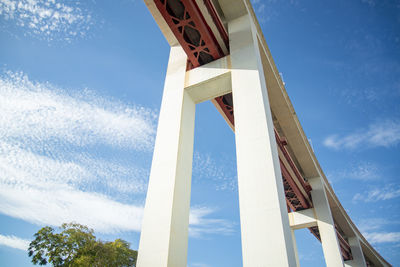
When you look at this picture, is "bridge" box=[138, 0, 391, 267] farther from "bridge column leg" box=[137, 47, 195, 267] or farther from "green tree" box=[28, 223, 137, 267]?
"green tree" box=[28, 223, 137, 267]

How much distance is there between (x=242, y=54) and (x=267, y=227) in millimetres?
5285

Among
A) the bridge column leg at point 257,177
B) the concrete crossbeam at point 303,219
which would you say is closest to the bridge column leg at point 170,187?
the bridge column leg at point 257,177

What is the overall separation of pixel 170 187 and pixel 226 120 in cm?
672

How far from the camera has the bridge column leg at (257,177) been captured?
470 centimetres

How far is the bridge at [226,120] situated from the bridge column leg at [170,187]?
22mm

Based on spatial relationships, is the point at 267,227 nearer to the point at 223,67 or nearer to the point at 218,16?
the point at 223,67

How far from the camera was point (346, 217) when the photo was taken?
23.7 metres

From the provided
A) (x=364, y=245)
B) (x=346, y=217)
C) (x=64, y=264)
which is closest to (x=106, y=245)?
(x=64, y=264)

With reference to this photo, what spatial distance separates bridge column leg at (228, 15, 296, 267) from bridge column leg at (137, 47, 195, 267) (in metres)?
1.76

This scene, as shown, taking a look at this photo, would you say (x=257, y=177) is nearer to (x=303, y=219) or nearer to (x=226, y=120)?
(x=226, y=120)

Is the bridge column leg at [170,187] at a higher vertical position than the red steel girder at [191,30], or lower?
lower

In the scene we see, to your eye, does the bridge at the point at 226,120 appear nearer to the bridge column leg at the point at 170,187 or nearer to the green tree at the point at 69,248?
the bridge column leg at the point at 170,187

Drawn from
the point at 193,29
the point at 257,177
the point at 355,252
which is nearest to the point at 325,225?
the point at 355,252

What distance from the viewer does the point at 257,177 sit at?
5.43m
